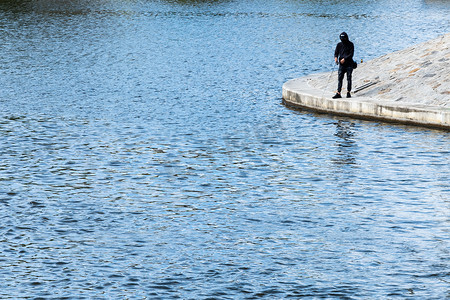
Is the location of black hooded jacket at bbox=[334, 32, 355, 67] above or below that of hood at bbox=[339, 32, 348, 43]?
below

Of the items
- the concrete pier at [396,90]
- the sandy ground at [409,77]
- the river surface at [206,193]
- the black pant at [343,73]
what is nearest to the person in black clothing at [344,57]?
the black pant at [343,73]

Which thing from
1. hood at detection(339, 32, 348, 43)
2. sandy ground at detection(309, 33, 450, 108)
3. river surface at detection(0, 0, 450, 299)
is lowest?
river surface at detection(0, 0, 450, 299)

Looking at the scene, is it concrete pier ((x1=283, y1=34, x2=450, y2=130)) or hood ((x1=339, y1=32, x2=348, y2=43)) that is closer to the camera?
concrete pier ((x1=283, y1=34, x2=450, y2=130))

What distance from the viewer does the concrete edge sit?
24688 millimetres

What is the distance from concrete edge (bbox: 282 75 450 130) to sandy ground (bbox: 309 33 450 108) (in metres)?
0.73

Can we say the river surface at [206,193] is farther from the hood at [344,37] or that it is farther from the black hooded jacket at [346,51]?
the hood at [344,37]

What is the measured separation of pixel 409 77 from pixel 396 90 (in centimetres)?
102

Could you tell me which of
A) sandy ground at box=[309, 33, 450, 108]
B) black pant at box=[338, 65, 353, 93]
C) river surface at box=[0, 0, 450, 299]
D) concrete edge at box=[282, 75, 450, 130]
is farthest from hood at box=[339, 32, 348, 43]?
river surface at box=[0, 0, 450, 299]

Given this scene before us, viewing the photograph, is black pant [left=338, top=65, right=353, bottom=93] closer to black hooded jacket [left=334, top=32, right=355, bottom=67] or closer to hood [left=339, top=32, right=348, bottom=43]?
black hooded jacket [left=334, top=32, right=355, bottom=67]

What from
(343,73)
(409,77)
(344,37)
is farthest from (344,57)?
(409,77)

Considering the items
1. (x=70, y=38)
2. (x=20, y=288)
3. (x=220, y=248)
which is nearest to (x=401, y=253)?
(x=220, y=248)

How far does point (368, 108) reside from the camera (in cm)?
2631

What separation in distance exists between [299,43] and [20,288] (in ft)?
139

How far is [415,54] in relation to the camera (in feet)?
101
